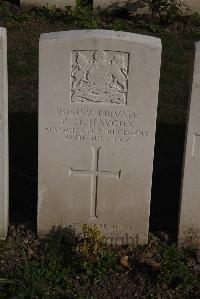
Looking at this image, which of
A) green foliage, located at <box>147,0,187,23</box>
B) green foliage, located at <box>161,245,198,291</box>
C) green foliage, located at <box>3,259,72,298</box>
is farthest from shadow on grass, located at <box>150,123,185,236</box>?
green foliage, located at <box>147,0,187,23</box>

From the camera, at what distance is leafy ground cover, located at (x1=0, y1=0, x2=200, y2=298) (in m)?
5.33

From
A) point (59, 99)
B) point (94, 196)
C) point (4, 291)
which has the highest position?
point (59, 99)

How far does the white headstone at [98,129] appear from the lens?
5281 millimetres

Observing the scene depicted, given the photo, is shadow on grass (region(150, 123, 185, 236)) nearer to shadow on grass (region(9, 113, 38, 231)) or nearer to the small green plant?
the small green plant

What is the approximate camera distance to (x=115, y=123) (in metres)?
5.54

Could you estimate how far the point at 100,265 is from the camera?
18.1 ft

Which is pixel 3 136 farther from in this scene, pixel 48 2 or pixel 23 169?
pixel 48 2

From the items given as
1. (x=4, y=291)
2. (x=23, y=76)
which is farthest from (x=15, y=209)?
(x=23, y=76)

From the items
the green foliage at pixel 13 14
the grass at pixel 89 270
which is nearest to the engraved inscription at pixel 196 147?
the grass at pixel 89 270

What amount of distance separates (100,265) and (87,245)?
0.20 metres

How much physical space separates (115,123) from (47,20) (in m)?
6.22

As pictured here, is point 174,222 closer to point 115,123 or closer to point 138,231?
point 138,231

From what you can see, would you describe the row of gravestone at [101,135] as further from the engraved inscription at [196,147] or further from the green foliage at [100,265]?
the green foliage at [100,265]

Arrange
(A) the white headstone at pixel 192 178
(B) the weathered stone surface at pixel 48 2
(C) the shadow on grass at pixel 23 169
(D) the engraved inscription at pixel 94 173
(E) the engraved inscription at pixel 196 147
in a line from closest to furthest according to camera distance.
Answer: (A) the white headstone at pixel 192 178
(E) the engraved inscription at pixel 196 147
(D) the engraved inscription at pixel 94 173
(C) the shadow on grass at pixel 23 169
(B) the weathered stone surface at pixel 48 2
